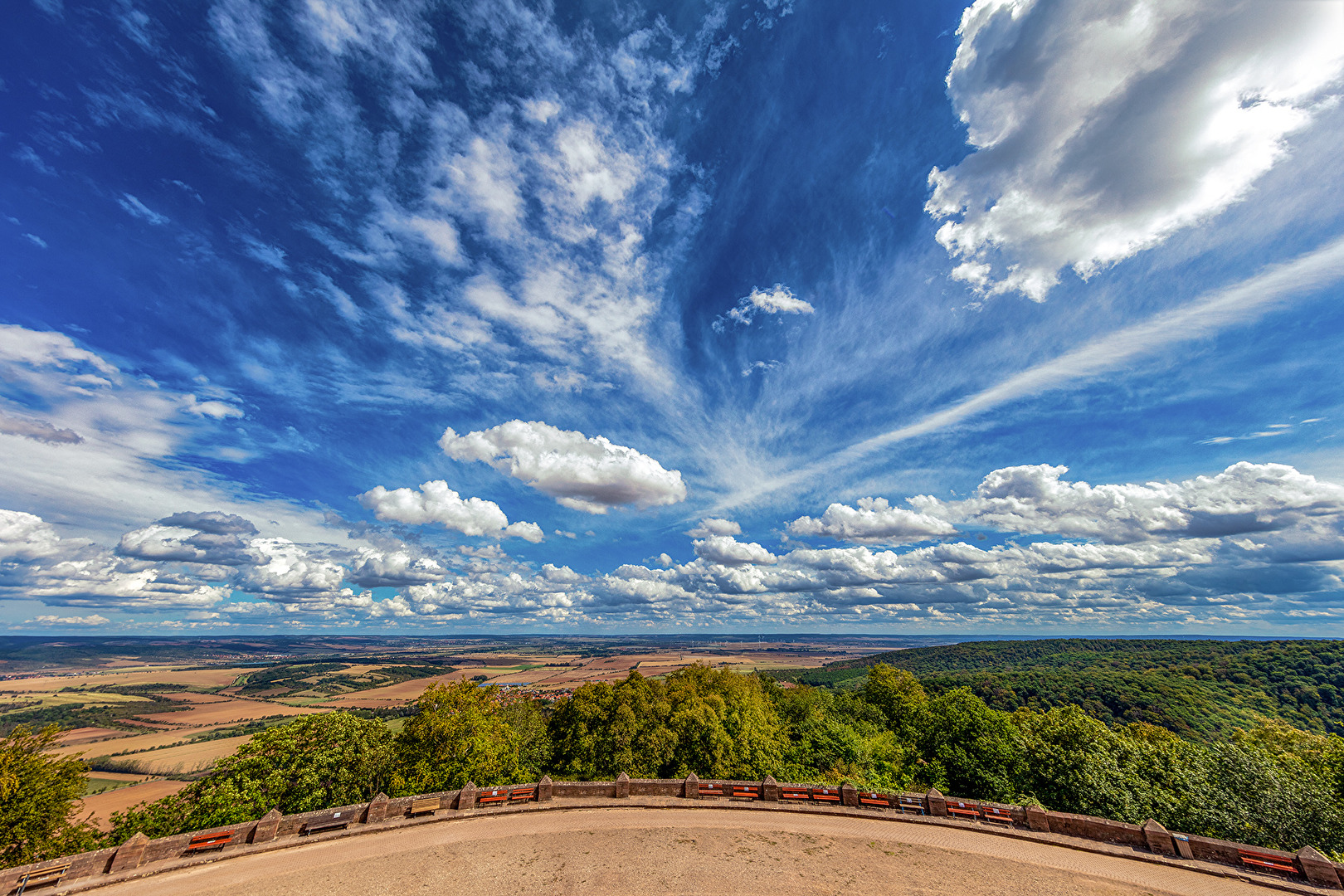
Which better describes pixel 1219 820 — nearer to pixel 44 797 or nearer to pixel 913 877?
pixel 913 877

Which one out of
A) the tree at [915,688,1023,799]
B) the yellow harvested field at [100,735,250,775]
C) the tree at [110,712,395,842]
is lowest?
the yellow harvested field at [100,735,250,775]

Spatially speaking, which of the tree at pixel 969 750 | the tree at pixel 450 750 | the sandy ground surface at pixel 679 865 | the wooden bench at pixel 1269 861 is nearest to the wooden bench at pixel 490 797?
the sandy ground surface at pixel 679 865

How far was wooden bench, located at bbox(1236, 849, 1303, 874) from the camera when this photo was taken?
58.0ft

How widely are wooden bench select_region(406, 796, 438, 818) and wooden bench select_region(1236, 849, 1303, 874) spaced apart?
3220cm

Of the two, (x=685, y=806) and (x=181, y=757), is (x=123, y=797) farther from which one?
(x=685, y=806)

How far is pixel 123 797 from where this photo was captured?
7069 centimetres

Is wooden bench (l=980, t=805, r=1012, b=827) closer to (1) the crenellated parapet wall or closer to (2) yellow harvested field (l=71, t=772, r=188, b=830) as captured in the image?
(1) the crenellated parapet wall

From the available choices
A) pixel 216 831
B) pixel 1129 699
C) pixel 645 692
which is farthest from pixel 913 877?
pixel 1129 699

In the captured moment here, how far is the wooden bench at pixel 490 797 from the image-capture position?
24.5 m

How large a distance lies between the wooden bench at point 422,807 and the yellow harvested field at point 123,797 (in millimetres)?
64954

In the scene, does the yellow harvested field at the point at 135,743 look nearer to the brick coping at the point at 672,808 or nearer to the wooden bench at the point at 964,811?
the brick coping at the point at 672,808

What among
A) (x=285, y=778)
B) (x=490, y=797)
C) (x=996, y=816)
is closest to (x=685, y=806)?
(x=490, y=797)

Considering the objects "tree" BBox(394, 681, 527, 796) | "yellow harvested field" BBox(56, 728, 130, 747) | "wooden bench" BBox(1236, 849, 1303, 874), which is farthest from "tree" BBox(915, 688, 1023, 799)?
"yellow harvested field" BBox(56, 728, 130, 747)

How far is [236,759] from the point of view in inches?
1344
